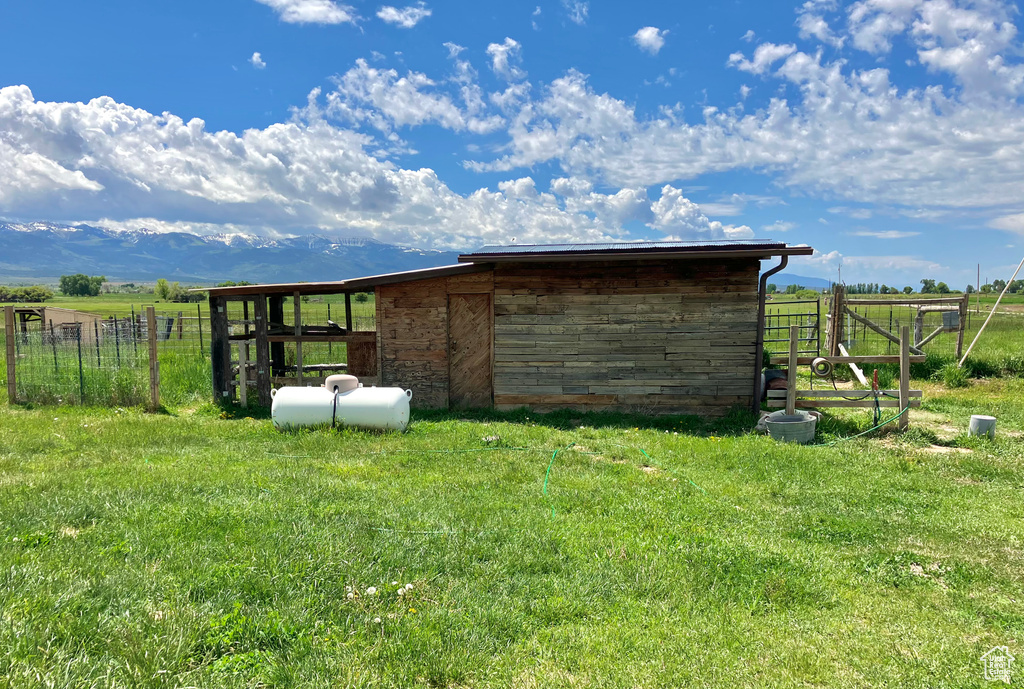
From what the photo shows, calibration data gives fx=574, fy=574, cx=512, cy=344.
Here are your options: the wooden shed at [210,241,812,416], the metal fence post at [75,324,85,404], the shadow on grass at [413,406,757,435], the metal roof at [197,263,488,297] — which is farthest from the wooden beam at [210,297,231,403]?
the shadow on grass at [413,406,757,435]

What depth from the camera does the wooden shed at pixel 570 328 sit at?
1143 cm

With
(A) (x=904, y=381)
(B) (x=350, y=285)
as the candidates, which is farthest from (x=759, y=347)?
(B) (x=350, y=285)

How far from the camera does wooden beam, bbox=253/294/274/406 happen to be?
12539mm

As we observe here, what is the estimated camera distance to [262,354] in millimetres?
12648

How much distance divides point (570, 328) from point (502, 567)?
7692 mm

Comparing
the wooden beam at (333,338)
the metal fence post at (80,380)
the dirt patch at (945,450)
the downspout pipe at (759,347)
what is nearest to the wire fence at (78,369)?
the metal fence post at (80,380)

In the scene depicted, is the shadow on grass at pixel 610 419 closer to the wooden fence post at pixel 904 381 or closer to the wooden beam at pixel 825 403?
the wooden beam at pixel 825 403

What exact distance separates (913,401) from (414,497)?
28.5 ft

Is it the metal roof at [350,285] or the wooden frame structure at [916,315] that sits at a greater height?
the metal roof at [350,285]

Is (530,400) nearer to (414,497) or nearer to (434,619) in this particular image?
(414,497)

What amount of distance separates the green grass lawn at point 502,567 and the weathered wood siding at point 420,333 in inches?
158

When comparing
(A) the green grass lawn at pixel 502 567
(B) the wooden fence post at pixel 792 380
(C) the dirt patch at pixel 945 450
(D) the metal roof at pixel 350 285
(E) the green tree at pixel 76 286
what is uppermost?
(E) the green tree at pixel 76 286

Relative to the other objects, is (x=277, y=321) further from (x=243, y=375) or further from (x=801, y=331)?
(x=801, y=331)

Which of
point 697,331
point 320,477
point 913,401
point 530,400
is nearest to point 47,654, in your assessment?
point 320,477
